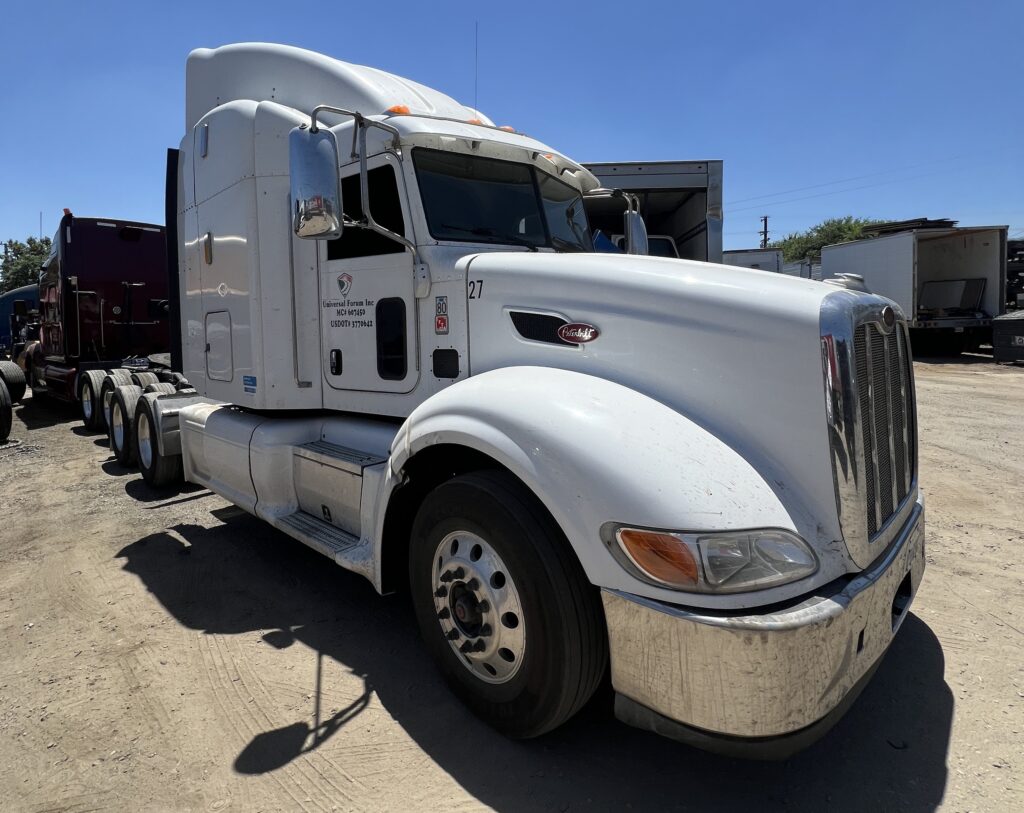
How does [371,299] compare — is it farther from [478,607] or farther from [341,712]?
[341,712]

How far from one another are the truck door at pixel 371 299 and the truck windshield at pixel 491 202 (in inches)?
6.9

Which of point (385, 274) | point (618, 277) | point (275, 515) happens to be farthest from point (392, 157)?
point (275, 515)

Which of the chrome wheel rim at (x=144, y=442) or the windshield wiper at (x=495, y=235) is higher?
the windshield wiper at (x=495, y=235)

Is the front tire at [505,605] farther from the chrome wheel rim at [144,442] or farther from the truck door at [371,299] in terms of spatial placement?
the chrome wheel rim at [144,442]

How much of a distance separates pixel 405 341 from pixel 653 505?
2.05 meters

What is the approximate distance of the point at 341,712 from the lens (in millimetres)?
2963

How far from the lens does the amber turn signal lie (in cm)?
210

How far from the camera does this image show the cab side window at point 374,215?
3.72 metres

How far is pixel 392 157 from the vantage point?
12.1 feet

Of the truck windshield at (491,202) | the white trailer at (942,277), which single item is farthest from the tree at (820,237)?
the truck windshield at (491,202)

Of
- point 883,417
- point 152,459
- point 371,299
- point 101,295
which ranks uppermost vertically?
point 101,295

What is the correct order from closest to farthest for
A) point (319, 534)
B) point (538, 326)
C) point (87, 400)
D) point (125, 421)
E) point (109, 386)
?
point (538, 326), point (319, 534), point (125, 421), point (109, 386), point (87, 400)

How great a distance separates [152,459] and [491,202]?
4.78 meters

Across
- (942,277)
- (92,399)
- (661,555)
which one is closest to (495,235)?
(661,555)
